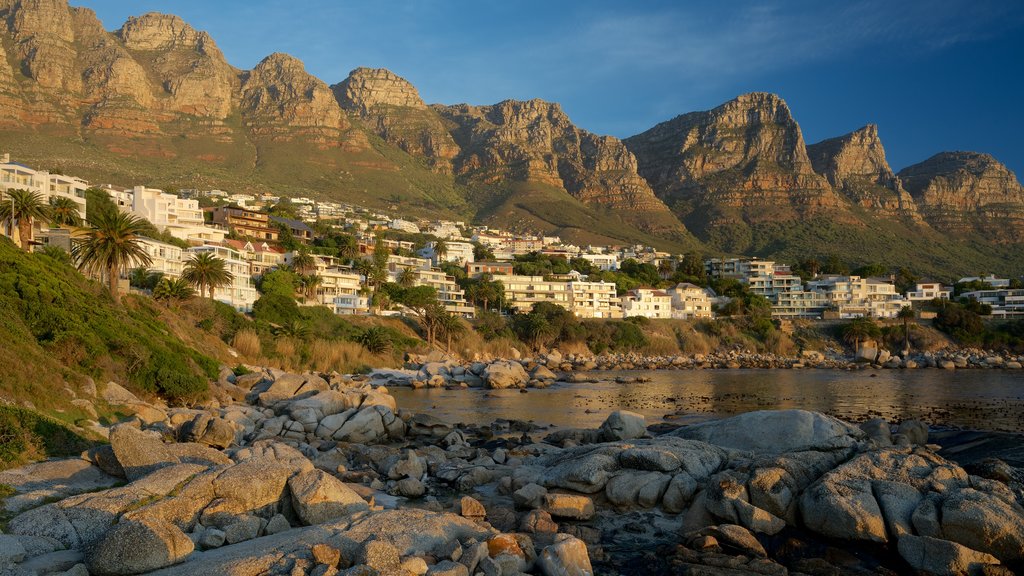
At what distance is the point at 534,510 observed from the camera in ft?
50.9

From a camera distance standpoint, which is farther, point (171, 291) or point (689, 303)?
point (689, 303)

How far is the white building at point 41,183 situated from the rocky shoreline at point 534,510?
2222 inches

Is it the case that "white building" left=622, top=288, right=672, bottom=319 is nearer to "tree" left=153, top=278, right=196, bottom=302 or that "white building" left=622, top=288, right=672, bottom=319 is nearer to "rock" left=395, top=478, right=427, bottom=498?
"tree" left=153, top=278, right=196, bottom=302

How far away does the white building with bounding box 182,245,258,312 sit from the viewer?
6962 cm

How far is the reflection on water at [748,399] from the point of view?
3634cm

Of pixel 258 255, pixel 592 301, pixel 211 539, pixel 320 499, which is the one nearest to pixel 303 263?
pixel 258 255

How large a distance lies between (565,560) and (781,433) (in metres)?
10.7

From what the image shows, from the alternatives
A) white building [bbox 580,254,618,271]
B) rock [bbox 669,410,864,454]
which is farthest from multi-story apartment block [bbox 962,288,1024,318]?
rock [bbox 669,410,864,454]

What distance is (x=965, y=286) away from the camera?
128000 millimetres

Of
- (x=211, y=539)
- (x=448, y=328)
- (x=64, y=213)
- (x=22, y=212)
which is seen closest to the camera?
(x=211, y=539)

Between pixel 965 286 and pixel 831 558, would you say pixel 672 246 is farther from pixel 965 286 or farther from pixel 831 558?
pixel 831 558

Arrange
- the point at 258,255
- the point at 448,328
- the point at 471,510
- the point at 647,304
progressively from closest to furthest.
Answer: the point at 471,510 → the point at 448,328 → the point at 258,255 → the point at 647,304

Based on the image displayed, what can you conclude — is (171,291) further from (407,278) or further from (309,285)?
(407,278)

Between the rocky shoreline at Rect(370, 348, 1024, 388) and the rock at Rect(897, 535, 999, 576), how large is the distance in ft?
Result: 138
